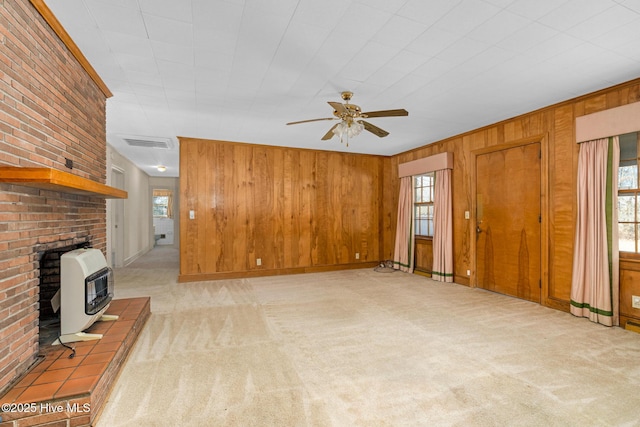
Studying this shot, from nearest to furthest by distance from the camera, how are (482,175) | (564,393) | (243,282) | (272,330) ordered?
(564,393) < (272,330) < (482,175) < (243,282)

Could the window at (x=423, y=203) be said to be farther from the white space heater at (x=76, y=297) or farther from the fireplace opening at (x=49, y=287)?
the fireplace opening at (x=49, y=287)

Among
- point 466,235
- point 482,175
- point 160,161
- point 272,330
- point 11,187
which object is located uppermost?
point 160,161

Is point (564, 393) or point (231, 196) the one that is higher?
point (231, 196)

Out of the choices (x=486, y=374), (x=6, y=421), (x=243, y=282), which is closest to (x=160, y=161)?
(x=243, y=282)

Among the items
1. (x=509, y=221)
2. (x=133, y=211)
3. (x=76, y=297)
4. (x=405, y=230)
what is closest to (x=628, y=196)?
(x=509, y=221)

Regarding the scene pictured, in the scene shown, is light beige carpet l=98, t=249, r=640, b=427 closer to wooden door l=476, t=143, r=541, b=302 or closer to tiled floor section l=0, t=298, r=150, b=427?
tiled floor section l=0, t=298, r=150, b=427

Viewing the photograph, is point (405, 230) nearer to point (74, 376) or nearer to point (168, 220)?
point (74, 376)

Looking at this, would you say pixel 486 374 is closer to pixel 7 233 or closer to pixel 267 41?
pixel 267 41

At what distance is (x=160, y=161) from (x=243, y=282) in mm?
4079

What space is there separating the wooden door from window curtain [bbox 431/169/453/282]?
46cm

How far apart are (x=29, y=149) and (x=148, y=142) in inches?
149

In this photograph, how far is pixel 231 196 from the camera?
539 centimetres

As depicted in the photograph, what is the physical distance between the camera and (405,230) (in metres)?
6.06

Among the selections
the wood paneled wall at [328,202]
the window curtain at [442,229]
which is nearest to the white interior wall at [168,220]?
the wood paneled wall at [328,202]
